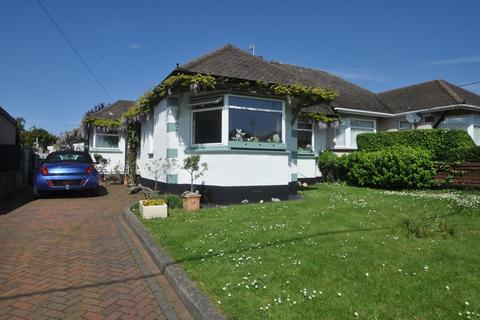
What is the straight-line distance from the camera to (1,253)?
559 centimetres

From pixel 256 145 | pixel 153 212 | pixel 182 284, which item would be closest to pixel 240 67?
pixel 256 145

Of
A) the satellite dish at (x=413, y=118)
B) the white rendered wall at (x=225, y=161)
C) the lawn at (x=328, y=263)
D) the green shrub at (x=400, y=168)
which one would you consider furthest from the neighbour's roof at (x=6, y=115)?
the satellite dish at (x=413, y=118)

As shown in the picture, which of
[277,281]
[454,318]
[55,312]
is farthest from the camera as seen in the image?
[277,281]

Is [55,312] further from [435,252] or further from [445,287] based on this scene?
[435,252]

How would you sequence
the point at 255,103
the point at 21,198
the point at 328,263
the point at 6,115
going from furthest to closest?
the point at 6,115
the point at 21,198
the point at 255,103
the point at 328,263

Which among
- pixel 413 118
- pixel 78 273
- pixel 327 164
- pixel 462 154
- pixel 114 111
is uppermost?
pixel 114 111

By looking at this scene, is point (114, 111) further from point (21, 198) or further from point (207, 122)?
point (207, 122)

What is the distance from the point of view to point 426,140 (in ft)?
51.9

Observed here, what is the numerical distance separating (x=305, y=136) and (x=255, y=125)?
7.51m

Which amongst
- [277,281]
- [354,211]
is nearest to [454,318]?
[277,281]

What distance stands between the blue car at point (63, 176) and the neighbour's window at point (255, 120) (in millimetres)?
5166

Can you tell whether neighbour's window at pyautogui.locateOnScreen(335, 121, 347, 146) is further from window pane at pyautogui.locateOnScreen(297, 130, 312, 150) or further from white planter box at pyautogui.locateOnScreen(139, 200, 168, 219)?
white planter box at pyautogui.locateOnScreen(139, 200, 168, 219)

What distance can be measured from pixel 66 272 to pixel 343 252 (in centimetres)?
384

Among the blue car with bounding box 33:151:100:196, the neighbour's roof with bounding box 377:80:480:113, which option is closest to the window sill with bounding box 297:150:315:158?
the neighbour's roof with bounding box 377:80:480:113
